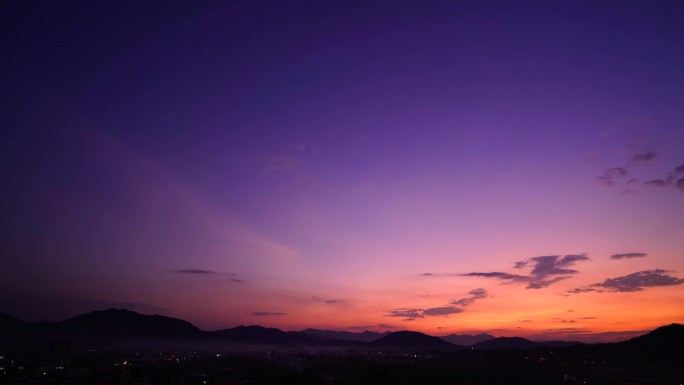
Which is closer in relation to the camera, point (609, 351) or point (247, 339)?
point (609, 351)

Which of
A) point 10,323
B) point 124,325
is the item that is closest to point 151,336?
point 124,325

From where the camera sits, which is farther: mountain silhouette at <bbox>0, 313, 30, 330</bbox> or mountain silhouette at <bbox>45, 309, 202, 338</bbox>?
mountain silhouette at <bbox>45, 309, 202, 338</bbox>

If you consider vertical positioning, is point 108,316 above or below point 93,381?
above

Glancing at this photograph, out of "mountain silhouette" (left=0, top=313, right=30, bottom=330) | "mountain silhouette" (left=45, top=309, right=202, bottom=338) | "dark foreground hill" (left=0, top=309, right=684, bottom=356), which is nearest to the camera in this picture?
"dark foreground hill" (left=0, top=309, right=684, bottom=356)

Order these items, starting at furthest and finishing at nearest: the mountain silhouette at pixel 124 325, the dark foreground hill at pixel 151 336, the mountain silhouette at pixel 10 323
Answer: the mountain silhouette at pixel 124 325, the mountain silhouette at pixel 10 323, the dark foreground hill at pixel 151 336

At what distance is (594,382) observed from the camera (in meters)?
50.1

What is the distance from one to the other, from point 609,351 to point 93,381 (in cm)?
7485

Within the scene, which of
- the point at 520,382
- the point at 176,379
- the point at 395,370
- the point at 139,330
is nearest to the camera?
the point at 176,379

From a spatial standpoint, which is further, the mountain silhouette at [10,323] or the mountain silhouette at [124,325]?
the mountain silhouette at [124,325]

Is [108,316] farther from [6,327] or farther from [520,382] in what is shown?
[520,382]

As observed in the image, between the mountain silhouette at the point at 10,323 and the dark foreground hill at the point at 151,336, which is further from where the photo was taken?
the mountain silhouette at the point at 10,323

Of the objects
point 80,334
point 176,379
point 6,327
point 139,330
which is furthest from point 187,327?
point 176,379

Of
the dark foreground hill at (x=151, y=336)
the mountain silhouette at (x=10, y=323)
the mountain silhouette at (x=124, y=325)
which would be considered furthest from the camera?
the mountain silhouette at (x=124, y=325)

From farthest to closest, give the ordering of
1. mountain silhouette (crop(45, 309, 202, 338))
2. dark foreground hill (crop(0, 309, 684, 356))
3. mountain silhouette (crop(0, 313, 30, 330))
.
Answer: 1. mountain silhouette (crop(45, 309, 202, 338))
2. mountain silhouette (crop(0, 313, 30, 330))
3. dark foreground hill (crop(0, 309, 684, 356))
